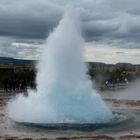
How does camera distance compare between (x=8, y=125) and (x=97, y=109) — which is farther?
(x=97, y=109)

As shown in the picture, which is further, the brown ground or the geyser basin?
the geyser basin

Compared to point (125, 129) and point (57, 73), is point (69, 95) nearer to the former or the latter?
point (57, 73)

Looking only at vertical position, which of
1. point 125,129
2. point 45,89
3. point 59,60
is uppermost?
point 59,60

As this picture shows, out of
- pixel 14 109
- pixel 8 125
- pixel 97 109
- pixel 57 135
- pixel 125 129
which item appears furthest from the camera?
pixel 14 109

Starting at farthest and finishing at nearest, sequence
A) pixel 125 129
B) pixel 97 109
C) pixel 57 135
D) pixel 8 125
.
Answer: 1. pixel 97 109
2. pixel 8 125
3. pixel 125 129
4. pixel 57 135

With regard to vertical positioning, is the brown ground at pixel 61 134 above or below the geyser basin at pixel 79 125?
below

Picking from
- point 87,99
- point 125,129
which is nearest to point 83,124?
point 125,129

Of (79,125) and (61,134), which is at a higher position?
(79,125)

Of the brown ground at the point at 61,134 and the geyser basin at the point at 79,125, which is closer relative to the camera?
the brown ground at the point at 61,134

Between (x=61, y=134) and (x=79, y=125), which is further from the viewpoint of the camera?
(x=79, y=125)

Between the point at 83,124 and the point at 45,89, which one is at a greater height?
the point at 45,89

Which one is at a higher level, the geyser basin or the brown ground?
the geyser basin

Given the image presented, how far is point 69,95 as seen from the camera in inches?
1188

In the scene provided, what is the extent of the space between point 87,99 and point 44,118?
11.0ft
